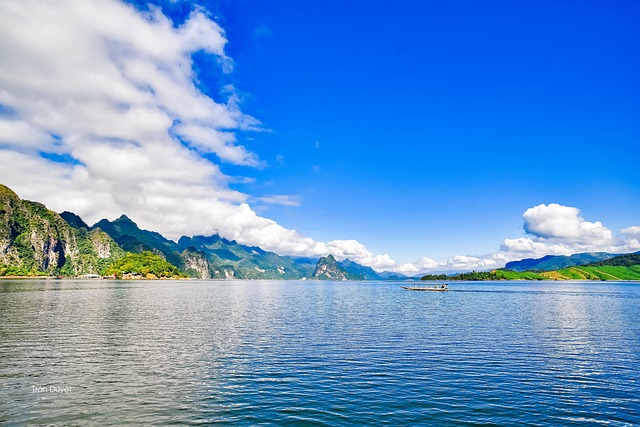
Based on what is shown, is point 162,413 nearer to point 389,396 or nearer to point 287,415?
point 287,415

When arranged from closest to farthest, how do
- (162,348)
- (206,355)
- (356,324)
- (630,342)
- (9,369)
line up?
(9,369) → (206,355) → (162,348) → (630,342) → (356,324)

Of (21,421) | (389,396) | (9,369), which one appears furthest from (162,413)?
(9,369)

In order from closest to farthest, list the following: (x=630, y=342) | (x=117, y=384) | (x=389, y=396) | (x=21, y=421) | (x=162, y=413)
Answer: (x=21, y=421), (x=162, y=413), (x=389, y=396), (x=117, y=384), (x=630, y=342)

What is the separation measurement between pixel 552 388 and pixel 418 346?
21558 mm

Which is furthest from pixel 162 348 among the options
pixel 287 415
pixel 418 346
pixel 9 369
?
pixel 418 346

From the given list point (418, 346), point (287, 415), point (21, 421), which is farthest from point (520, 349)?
point (21, 421)

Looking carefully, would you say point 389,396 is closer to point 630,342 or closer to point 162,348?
point 162,348

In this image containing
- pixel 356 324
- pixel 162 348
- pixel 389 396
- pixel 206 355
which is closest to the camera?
pixel 389 396

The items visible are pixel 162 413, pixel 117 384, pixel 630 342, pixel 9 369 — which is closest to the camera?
pixel 162 413

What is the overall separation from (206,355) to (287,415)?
23.8 m

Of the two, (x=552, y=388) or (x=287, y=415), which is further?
(x=552, y=388)

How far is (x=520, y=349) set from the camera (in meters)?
56.7

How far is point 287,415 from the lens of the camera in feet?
98.6

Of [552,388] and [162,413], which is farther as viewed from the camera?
[552,388]
